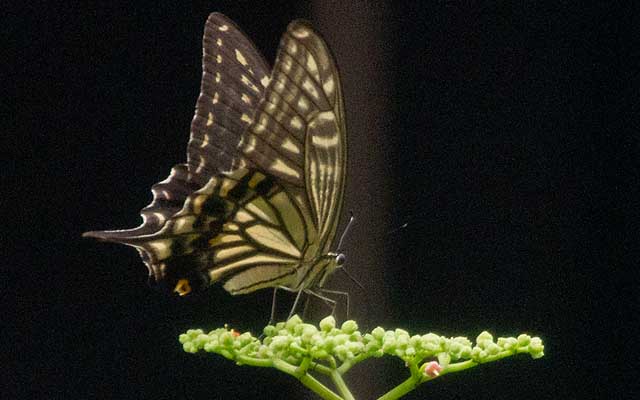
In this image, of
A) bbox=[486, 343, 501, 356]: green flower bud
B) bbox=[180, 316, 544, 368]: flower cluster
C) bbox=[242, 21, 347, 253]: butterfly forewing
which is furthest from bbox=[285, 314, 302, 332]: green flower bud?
bbox=[242, 21, 347, 253]: butterfly forewing

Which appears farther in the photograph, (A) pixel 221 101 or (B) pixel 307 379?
(A) pixel 221 101

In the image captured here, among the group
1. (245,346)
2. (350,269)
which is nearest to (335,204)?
(245,346)

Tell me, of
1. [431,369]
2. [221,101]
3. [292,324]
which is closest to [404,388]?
[431,369]

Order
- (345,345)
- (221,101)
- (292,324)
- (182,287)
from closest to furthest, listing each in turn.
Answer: (345,345) → (292,324) → (182,287) → (221,101)

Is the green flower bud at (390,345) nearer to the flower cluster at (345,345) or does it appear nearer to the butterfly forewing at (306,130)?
the flower cluster at (345,345)

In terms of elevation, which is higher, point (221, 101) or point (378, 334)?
point (221, 101)

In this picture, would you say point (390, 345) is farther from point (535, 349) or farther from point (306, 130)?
point (306, 130)

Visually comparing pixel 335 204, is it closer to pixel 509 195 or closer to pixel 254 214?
pixel 254 214

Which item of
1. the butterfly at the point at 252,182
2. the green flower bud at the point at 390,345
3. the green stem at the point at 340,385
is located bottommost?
the green stem at the point at 340,385

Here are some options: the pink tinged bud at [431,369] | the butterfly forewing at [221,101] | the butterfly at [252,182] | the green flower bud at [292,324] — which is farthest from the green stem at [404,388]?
the butterfly forewing at [221,101]
